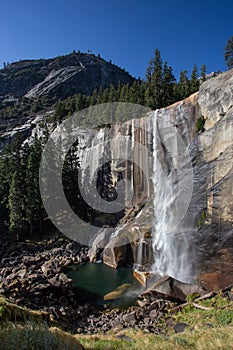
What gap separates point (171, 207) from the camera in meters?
22.2

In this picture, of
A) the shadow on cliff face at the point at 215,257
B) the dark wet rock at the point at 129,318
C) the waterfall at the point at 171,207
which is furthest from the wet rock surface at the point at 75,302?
the waterfall at the point at 171,207

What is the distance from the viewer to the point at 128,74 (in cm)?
17012

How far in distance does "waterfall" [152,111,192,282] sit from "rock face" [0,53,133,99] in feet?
352

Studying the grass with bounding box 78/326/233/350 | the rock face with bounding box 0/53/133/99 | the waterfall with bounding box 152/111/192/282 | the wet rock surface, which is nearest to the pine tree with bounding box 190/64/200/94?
the waterfall with bounding box 152/111/192/282

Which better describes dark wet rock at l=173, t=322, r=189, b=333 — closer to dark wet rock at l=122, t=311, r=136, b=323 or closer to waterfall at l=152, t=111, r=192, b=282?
dark wet rock at l=122, t=311, r=136, b=323

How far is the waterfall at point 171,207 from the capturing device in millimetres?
18953

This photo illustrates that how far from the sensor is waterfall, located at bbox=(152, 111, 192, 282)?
18953 mm

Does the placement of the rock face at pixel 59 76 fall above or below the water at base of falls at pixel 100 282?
above

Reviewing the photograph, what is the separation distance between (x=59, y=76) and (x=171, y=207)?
133m

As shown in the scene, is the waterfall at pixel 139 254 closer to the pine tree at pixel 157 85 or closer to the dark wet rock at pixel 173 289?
the dark wet rock at pixel 173 289

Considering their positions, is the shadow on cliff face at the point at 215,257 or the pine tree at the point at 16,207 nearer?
the shadow on cliff face at the point at 215,257

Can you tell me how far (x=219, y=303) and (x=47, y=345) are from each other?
10812 mm

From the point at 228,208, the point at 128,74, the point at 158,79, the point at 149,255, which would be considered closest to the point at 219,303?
the point at 228,208

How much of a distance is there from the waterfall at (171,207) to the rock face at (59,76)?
4218 inches
